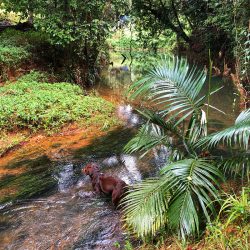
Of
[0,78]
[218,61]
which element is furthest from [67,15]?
[218,61]

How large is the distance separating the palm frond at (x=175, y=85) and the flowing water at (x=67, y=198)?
0.37 meters

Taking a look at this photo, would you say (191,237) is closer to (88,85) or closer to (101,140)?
(101,140)

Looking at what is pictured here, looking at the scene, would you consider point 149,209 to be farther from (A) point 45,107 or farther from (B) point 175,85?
(A) point 45,107

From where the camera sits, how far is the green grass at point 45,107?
812 centimetres

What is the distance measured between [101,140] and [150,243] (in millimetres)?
4326

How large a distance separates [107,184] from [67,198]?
0.75 metres

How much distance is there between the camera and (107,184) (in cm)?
487

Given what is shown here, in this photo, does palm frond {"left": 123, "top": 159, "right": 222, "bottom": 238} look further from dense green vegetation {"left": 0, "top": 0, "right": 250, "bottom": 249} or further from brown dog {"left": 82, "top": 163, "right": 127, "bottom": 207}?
brown dog {"left": 82, "top": 163, "right": 127, "bottom": 207}

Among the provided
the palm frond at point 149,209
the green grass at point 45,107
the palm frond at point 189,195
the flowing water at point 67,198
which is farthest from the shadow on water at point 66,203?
the green grass at point 45,107

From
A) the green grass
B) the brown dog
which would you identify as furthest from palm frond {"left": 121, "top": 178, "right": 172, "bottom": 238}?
the green grass

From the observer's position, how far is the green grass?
320 inches

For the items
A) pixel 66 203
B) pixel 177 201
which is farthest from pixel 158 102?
pixel 177 201

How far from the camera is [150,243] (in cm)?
350

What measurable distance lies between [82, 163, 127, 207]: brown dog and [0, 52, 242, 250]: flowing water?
0.55 ft
